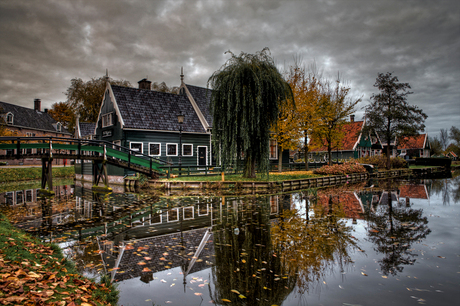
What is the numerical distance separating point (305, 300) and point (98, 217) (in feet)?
24.4

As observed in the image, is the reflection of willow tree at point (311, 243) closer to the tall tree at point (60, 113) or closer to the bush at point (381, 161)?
the bush at point (381, 161)

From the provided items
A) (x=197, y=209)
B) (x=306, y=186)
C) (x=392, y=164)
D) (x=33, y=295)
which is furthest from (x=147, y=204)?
(x=392, y=164)

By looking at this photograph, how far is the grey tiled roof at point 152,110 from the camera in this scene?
2252cm

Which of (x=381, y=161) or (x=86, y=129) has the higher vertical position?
(x=86, y=129)

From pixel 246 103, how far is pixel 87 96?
36335 millimetres

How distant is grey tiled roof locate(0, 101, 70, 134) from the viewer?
151ft

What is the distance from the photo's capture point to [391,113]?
2992 centimetres

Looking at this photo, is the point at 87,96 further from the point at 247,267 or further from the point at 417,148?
the point at 417,148

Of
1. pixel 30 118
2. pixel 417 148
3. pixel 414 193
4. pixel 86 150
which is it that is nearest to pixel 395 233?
pixel 414 193

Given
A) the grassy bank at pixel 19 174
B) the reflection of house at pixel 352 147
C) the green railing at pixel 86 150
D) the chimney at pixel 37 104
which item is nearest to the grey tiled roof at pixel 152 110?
the green railing at pixel 86 150

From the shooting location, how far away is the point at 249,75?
1577 cm

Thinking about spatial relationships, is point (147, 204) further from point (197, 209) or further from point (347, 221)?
point (347, 221)

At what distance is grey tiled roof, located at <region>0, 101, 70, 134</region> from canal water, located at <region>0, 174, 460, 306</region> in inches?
1875

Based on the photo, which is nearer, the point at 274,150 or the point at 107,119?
the point at 107,119
